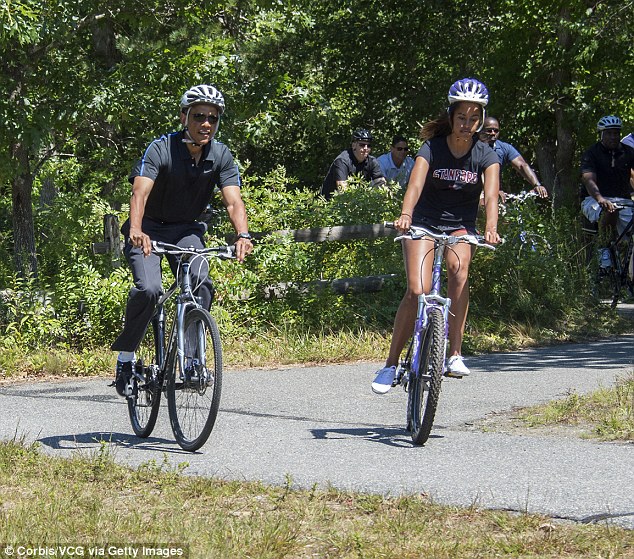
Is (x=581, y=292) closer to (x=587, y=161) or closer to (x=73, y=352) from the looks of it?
(x=587, y=161)

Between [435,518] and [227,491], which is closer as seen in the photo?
[435,518]

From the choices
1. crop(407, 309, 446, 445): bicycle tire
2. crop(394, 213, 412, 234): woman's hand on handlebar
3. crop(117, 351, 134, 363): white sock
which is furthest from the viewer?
crop(117, 351, 134, 363): white sock

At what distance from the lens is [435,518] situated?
5.05 metres

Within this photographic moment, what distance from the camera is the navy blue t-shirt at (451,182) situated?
7418mm

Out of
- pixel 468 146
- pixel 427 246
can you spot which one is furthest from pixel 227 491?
pixel 468 146

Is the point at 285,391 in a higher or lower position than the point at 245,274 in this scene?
lower

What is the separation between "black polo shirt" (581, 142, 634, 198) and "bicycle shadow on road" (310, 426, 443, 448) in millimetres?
7373

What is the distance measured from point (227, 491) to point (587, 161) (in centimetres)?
954

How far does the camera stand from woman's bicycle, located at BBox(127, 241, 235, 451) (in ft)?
22.0

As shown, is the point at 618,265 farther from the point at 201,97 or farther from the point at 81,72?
the point at 201,97

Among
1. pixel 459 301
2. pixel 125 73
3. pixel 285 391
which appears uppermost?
pixel 125 73

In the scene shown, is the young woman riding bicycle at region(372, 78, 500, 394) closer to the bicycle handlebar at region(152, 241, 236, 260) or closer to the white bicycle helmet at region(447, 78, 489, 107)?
the white bicycle helmet at region(447, 78, 489, 107)

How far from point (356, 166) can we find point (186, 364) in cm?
767

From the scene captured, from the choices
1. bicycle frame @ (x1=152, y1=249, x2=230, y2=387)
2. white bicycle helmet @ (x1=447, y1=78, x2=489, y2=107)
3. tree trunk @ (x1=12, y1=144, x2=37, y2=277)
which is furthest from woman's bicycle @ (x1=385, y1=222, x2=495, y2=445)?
tree trunk @ (x1=12, y1=144, x2=37, y2=277)
